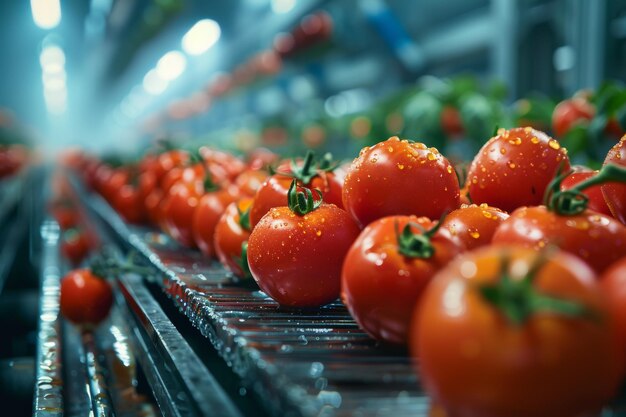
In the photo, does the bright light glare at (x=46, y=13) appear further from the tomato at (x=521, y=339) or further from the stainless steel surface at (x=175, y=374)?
the tomato at (x=521, y=339)

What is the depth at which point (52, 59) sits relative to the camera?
118 ft

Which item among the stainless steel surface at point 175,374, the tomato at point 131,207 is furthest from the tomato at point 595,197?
the tomato at point 131,207

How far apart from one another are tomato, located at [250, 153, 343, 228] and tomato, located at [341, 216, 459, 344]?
477mm

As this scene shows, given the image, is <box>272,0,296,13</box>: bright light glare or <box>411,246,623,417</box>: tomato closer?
<box>411,246,623,417</box>: tomato

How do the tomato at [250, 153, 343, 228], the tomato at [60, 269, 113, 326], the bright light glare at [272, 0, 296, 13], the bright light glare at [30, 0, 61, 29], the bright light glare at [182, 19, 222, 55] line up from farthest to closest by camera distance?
the bright light glare at [30, 0, 61, 29]
the bright light glare at [182, 19, 222, 55]
the bright light glare at [272, 0, 296, 13]
the tomato at [60, 269, 113, 326]
the tomato at [250, 153, 343, 228]

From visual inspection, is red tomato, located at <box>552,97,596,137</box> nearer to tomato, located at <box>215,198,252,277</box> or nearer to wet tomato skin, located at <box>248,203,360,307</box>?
tomato, located at <box>215,198,252,277</box>

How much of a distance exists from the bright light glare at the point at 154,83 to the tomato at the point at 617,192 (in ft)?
84.4

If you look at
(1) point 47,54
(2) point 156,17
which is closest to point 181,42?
(2) point 156,17

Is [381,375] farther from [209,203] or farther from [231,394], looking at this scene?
[209,203]

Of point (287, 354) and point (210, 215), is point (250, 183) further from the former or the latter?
point (287, 354)

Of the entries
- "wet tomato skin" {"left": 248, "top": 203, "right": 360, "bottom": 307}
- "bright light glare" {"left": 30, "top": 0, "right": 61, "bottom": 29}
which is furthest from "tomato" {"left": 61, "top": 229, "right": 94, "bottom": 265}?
"bright light glare" {"left": 30, "top": 0, "right": 61, "bottom": 29}

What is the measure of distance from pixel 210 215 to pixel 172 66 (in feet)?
74.3

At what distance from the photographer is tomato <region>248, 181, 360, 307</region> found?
121cm

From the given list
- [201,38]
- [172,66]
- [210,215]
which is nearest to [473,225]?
[210,215]
